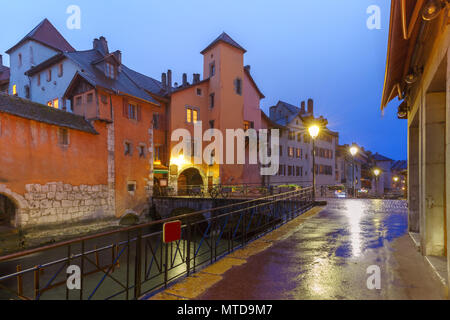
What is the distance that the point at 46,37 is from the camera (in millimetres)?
25375

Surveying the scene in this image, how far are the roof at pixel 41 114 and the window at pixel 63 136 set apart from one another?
16.5 inches

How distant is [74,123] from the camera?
1761 cm

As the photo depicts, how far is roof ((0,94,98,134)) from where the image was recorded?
14336mm

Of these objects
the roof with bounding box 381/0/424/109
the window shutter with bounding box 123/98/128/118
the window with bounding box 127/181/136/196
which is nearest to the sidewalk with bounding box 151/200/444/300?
the roof with bounding box 381/0/424/109

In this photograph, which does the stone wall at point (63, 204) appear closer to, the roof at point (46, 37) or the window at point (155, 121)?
the window at point (155, 121)

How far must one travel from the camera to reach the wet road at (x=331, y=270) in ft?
12.5

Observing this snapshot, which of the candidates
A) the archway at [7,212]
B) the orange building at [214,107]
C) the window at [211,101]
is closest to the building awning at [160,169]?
the orange building at [214,107]

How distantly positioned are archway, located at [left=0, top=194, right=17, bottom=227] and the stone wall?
0.80m

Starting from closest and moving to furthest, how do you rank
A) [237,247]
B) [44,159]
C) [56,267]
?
[237,247]
[56,267]
[44,159]

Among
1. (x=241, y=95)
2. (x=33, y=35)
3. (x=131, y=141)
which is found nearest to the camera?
(x=131, y=141)

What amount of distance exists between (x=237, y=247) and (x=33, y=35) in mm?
28946
